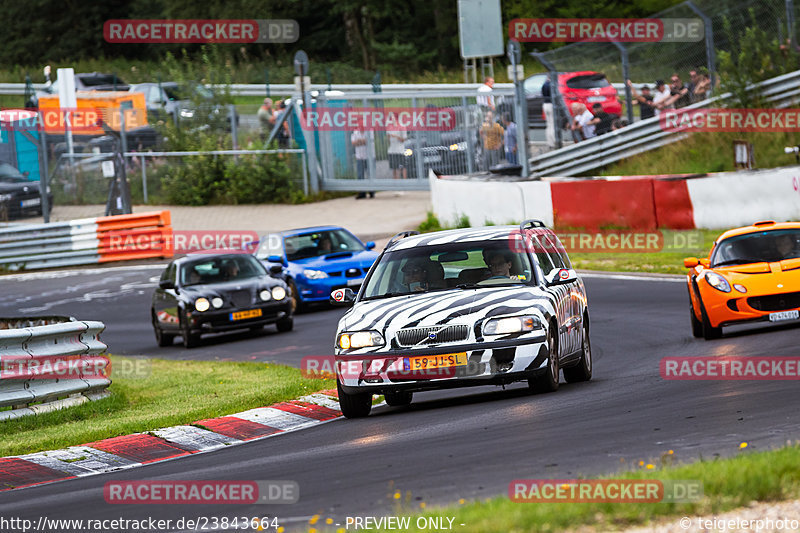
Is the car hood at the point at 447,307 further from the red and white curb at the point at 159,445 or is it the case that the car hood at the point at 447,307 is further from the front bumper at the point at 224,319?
the front bumper at the point at 224,319

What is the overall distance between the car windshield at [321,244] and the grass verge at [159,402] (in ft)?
20.5

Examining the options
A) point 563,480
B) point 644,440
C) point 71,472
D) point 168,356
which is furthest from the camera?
point 168,356

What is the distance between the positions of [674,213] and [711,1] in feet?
23.4

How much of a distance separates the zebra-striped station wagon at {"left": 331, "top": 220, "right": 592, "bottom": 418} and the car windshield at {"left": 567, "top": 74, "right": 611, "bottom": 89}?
20.9m

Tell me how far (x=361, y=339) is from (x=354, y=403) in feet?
2.35

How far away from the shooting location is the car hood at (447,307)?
11.2 metres

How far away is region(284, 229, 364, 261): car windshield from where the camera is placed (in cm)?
2370

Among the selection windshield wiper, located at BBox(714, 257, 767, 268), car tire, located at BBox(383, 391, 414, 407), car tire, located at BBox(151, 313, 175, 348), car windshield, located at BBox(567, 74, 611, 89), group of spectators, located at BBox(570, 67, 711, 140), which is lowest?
car tire, located at BBox(151, 313, 175, 348)

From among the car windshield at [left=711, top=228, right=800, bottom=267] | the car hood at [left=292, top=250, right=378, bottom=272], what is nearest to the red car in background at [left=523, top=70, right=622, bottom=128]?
the car hood at [left=292, top=250, right=378, bottom=272]

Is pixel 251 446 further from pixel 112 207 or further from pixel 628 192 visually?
pixel 112 207

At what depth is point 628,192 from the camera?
26.5 m

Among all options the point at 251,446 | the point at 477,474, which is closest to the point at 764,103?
the point at 251,446

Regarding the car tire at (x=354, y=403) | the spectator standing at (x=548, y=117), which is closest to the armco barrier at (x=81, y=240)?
the spectator standing at (x=548, y=117)

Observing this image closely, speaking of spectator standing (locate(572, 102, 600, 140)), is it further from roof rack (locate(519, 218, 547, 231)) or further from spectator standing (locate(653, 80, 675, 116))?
roof rack (locate(519, 218, 547, 231))
